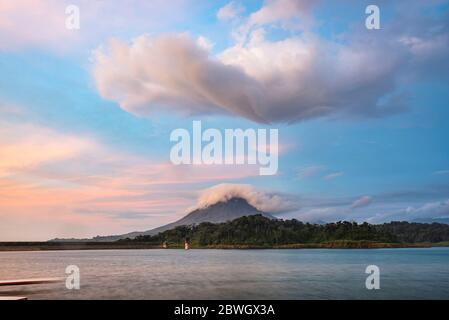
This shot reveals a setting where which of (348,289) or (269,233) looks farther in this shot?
(269,233)

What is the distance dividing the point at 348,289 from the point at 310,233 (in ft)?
301

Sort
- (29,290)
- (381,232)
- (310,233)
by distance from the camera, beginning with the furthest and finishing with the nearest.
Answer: (310,233), (381,232), (29,290)
